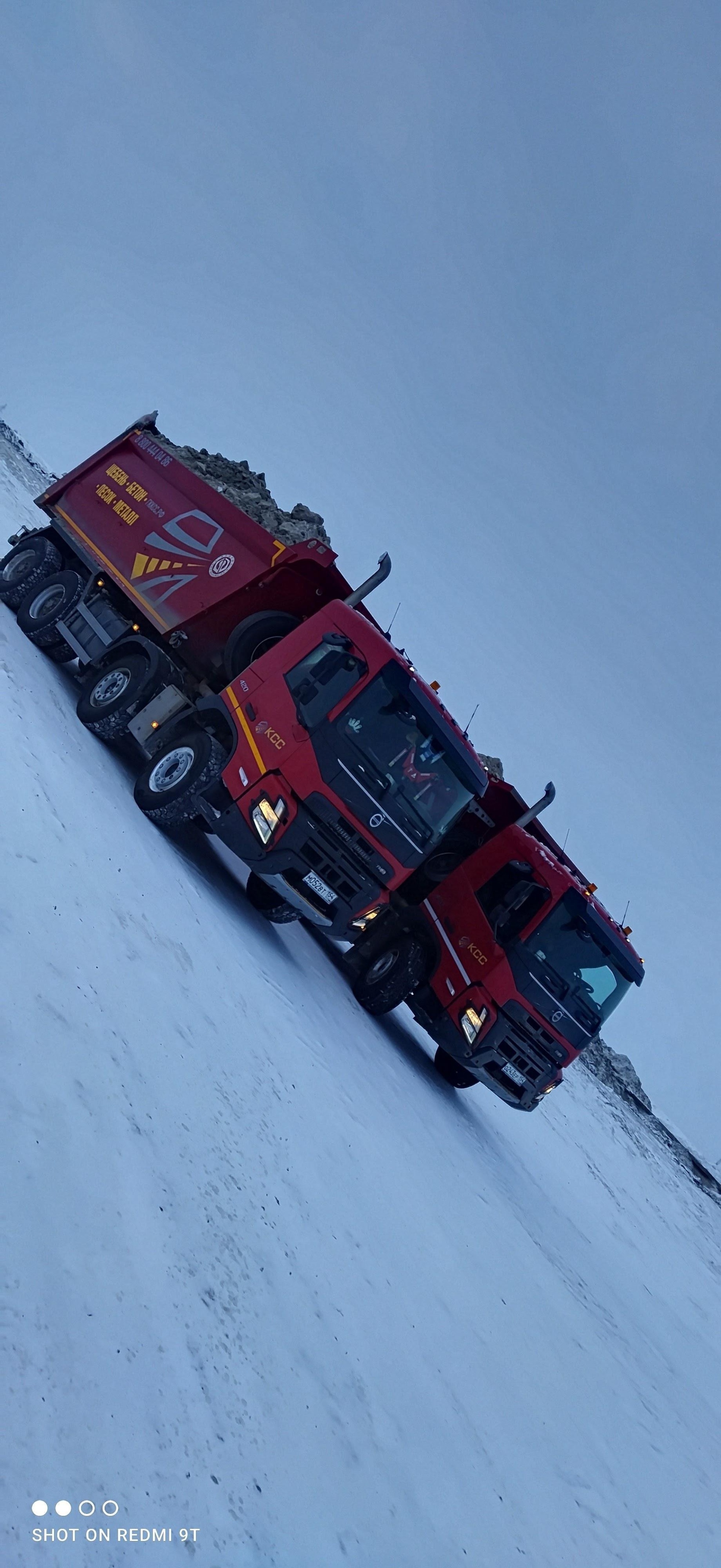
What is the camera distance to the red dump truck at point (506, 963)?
10.1 metres

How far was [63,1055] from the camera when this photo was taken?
384cm

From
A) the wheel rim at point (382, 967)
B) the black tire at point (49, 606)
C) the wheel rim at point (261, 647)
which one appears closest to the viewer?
the wheel rim at point (261, 647)

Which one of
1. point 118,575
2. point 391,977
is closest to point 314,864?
point 391,977

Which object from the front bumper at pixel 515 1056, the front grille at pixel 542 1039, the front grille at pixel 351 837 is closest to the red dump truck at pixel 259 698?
the front grille at pixel 351 837

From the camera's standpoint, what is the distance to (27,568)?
11750 mm

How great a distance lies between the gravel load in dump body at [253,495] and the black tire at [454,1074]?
49.1 ft

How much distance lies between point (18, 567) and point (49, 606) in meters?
1.06

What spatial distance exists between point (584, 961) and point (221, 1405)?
7992mm

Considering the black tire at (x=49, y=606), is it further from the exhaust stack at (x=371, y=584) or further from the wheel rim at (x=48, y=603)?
the exhaust stack at (x=371, y=584)

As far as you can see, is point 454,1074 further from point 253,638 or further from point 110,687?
point 110,687

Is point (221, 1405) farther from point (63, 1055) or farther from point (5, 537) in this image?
point (5, 537)

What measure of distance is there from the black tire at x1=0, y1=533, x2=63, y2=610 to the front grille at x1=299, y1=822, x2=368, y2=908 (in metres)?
5.16

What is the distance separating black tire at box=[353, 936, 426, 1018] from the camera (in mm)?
10438

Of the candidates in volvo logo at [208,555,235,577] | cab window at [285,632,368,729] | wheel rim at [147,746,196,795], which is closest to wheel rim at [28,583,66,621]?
volvo logo at [208,555,235,577]
